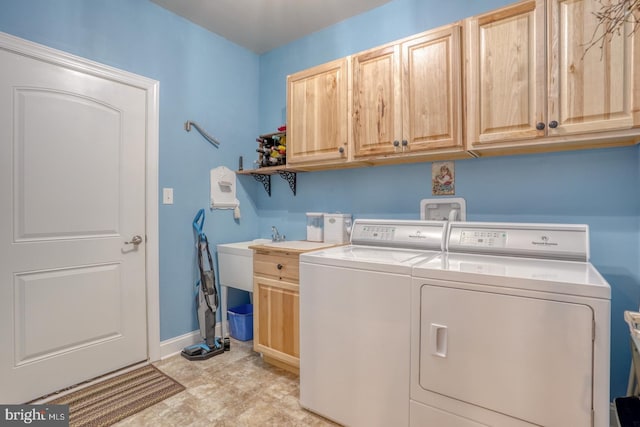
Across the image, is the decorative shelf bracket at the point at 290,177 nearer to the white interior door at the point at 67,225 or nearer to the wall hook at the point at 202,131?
the wall hook at the point at 202,131

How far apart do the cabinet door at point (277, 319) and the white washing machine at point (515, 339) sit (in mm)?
922

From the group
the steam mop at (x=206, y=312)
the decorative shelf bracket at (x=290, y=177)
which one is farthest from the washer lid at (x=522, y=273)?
the steam mop at (x=206, y=312)

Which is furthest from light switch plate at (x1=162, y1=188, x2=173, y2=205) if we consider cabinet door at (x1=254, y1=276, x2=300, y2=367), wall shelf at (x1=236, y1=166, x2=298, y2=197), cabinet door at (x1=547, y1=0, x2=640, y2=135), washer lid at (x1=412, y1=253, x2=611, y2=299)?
cabinet door at (x1=547, y1=0, x2=640, y2=135)

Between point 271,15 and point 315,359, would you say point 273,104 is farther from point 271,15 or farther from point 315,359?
Answer: point 315,359

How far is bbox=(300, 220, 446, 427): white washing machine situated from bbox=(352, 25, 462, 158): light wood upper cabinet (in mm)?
558

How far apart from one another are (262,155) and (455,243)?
182cm

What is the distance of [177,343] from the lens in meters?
2.60

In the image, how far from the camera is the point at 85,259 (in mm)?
2121

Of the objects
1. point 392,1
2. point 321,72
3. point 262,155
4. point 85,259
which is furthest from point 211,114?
point 392,1

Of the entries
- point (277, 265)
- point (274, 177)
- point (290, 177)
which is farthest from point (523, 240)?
point (274, 177)

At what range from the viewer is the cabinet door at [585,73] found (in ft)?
4.62

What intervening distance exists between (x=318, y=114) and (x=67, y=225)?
72.2 inches

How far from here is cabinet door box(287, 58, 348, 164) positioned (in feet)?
7.47

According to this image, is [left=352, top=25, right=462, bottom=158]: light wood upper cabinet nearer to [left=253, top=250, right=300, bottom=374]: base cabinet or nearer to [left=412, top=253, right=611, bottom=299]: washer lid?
[left=412, top=253, right=611, bottom=299]: washer lid
